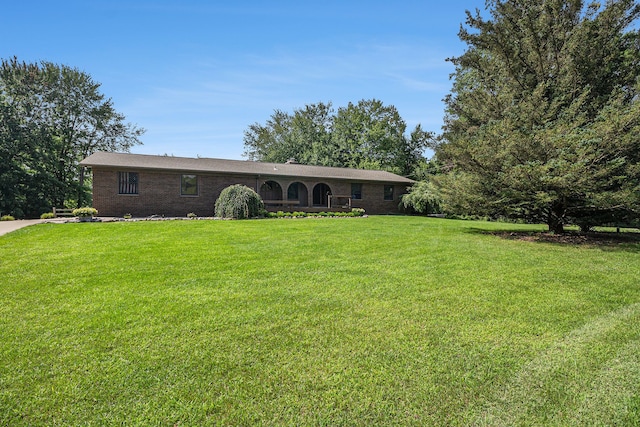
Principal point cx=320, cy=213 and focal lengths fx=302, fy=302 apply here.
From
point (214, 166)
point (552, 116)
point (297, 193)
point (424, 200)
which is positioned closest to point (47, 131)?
point (214, 166)

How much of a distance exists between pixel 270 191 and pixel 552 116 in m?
18.0

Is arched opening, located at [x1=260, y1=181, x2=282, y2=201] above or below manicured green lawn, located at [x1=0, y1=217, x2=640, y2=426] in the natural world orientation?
above

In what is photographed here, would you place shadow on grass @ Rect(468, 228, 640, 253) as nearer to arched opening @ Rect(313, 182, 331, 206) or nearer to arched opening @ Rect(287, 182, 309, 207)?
arched opening @ Rect(287, 182, 309, 207)

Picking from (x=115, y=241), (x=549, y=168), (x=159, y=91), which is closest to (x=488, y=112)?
(x=549, y=168)

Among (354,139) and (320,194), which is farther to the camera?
(354,139)

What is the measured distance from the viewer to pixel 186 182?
1736cm

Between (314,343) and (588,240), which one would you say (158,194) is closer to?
(314,343)

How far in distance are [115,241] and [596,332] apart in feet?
A: 29.9

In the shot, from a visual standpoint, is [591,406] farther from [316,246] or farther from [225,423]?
[316,246]

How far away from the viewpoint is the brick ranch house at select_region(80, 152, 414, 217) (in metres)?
15.7

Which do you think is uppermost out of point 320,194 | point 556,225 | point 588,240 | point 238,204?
point 320,194

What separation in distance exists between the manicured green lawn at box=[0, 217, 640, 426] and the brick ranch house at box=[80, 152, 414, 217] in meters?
11.4

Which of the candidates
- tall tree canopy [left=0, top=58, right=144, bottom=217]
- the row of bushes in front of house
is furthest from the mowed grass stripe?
tall tree canopy [left=0, top=58, right=144, bottom=217]

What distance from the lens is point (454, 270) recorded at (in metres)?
5.29
